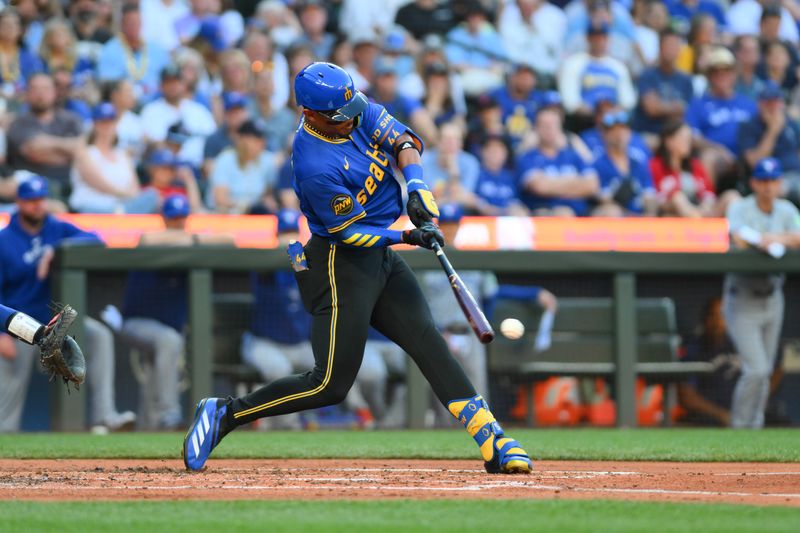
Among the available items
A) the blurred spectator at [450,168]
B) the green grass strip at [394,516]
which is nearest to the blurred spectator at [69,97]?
the blurred spectator at [450,168]

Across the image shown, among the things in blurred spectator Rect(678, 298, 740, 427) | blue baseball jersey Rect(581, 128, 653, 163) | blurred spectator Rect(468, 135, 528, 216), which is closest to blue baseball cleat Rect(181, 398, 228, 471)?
blurred spectator Rect(678, 298, 740, 427)

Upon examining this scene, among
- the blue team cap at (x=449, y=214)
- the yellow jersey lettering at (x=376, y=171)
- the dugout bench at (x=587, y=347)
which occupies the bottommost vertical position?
the dugout bench at (x=587, y=347)

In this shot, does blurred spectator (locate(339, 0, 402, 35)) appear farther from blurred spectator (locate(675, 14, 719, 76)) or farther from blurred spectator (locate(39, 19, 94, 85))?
blurred spectator (locate(675, 14, 719, 76))

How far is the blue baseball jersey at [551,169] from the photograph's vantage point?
11.8m

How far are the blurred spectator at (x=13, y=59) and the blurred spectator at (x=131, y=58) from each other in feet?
2.11

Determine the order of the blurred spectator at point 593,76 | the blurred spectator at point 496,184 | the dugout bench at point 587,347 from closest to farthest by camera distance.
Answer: the dugout bench at point 587,347, the blurred spectator at point 496,184, the blurred spectator at point 593,76

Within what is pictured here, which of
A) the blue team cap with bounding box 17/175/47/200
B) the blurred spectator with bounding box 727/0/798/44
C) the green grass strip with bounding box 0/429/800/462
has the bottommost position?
the green grass strip with bounding box 0/429/800/462

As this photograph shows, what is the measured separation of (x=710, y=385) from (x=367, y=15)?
5.77m

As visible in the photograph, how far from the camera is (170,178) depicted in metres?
10.7

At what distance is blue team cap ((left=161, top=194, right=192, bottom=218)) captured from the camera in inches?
386

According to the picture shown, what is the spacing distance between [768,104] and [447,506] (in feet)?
28.8

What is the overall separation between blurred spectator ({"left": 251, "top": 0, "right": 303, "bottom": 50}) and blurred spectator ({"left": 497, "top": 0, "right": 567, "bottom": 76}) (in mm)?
2299

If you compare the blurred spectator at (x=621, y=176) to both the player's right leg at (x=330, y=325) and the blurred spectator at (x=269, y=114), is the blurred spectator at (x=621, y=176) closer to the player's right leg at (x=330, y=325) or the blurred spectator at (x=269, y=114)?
the blurred spectator at (x=269, y=114)

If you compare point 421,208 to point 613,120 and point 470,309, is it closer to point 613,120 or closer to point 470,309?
point 470,309
